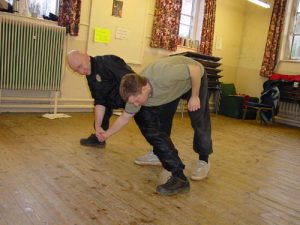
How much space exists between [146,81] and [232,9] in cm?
509

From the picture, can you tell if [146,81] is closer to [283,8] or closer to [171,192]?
[171,192]

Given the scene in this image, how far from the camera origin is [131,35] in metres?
4.86

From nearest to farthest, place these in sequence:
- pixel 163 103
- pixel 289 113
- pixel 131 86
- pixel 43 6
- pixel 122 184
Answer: pixel 131 86 → pixel 163 103 → pixel 122 184 → pixel 43 6 → pixel 289 113

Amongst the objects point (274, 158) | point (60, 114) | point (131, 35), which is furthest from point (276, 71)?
point (60, 114)

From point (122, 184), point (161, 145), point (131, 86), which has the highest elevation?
point (131, 86)

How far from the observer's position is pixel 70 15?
4.14 metres

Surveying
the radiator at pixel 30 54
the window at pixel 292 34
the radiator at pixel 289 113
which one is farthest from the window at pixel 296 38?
the radiator at pixel 30 54

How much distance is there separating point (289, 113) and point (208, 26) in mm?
2010

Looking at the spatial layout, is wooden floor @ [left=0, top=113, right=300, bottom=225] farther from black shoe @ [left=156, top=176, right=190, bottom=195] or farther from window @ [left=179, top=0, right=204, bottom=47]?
window @ [left=179, top=0, right=204, bottom=47]

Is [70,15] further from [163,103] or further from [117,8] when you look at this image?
[163,103]

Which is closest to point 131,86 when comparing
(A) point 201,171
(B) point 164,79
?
(B) point 164,79

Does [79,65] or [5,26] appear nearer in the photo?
[79,65]

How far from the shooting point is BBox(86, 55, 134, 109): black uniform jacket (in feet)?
7.86

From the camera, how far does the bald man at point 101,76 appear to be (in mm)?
2320
